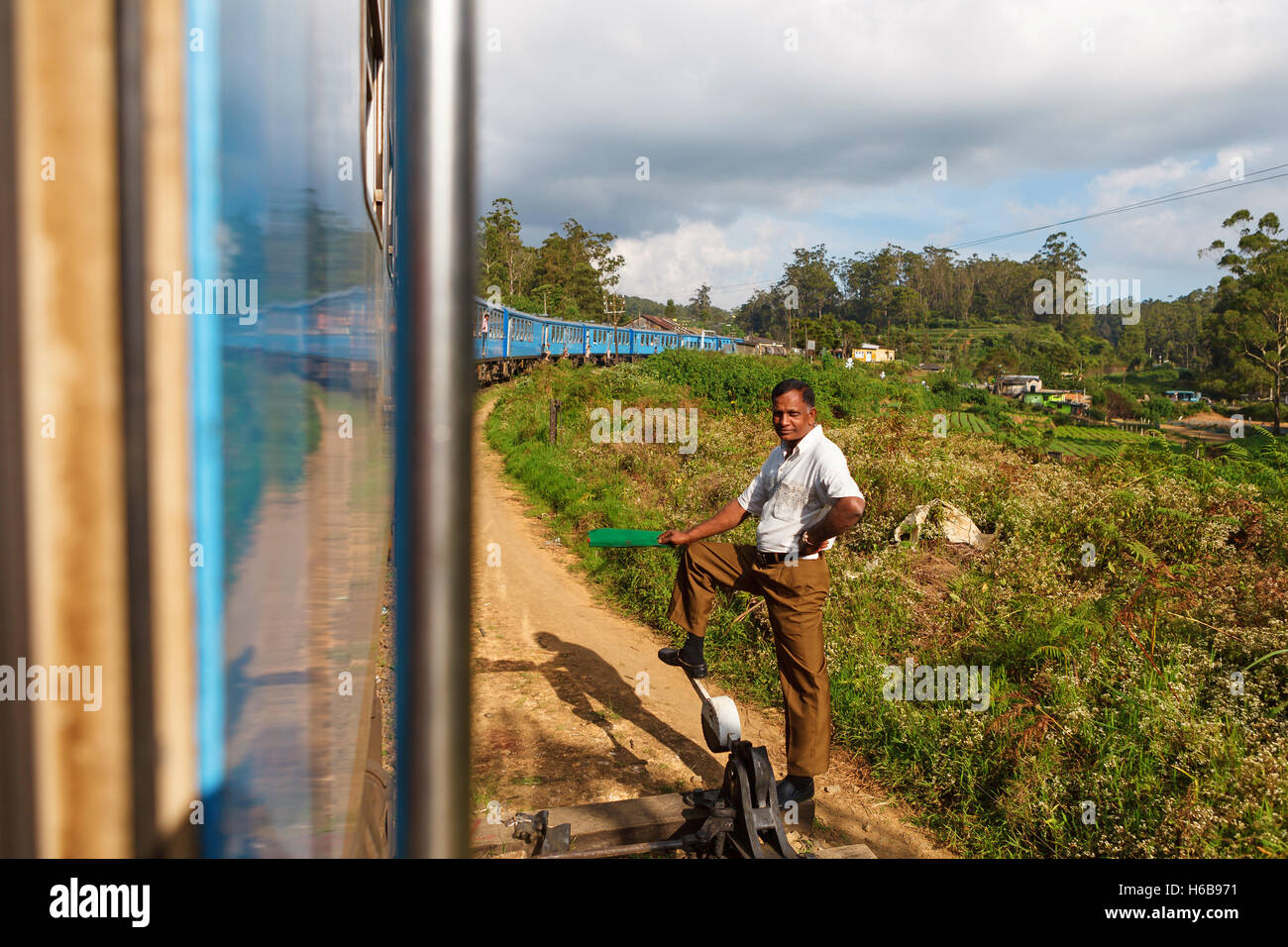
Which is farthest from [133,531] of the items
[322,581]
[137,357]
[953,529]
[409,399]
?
[953,529]

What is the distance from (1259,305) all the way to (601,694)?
33.1 meters

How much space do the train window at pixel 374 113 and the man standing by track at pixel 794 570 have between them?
168 cm

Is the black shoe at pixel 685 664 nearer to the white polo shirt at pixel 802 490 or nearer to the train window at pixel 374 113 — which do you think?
the white polo shirt at pixel 802 490

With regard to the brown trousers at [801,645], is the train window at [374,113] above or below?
above

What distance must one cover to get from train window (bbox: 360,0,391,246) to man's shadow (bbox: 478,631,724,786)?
304 cm

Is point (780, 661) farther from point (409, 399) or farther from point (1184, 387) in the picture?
point (1184, 387)

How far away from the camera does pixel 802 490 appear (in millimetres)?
3584

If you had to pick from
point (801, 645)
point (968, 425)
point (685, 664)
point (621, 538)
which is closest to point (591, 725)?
point (685, 664)

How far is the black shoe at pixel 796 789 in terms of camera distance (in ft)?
11.4

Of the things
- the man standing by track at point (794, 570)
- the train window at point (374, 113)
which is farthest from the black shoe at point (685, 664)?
the train window at point (374, 113)

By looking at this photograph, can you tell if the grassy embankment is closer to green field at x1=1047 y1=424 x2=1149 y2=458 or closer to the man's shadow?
the man's shadow

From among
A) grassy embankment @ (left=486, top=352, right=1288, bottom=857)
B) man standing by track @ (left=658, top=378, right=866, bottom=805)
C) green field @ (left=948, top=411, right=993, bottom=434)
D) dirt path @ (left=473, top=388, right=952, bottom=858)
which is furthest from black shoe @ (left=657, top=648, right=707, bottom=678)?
green field @ (left=948, top=411, right=993, bottom=434)

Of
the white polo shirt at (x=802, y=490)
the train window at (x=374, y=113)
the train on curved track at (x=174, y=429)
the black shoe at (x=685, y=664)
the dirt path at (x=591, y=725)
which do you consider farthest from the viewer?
the dirt path at (x=591, y=725)

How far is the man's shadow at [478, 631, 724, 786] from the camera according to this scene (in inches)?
176
